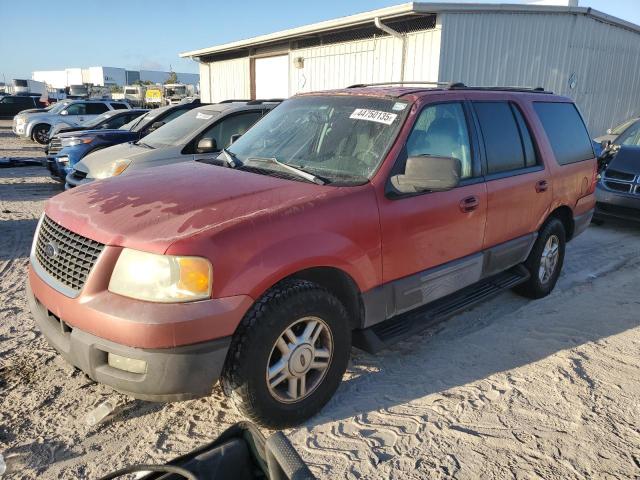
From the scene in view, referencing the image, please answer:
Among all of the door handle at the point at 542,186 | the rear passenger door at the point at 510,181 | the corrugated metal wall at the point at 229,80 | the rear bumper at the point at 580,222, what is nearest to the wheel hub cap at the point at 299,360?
the rear passenger door at the point at 510,181

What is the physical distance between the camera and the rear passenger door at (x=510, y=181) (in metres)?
4.07

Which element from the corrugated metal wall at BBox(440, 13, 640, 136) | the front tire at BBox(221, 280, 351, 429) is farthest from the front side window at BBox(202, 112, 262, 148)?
the corrugated metal wall at BBox(440, 13, 640, 136)

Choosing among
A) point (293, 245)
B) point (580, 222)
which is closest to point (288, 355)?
point (293, 245)

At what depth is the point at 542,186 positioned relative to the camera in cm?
457

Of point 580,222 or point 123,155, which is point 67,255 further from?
point 580,222

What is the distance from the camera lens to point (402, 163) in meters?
3.36

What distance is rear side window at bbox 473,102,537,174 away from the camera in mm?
4094

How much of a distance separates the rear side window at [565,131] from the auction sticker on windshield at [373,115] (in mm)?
1961

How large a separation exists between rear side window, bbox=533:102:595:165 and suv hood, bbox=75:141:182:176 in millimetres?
4512

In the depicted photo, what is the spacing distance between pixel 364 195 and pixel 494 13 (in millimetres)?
10145

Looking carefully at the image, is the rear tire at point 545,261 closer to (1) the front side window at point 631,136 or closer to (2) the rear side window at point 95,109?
(1) the front side window at point 631,136

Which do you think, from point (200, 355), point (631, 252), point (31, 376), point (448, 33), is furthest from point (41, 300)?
point (448, 33)

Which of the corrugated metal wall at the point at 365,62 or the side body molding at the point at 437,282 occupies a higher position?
the corrugated metal wall at the point at 365,62

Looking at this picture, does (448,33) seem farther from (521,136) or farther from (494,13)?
(521,136)
